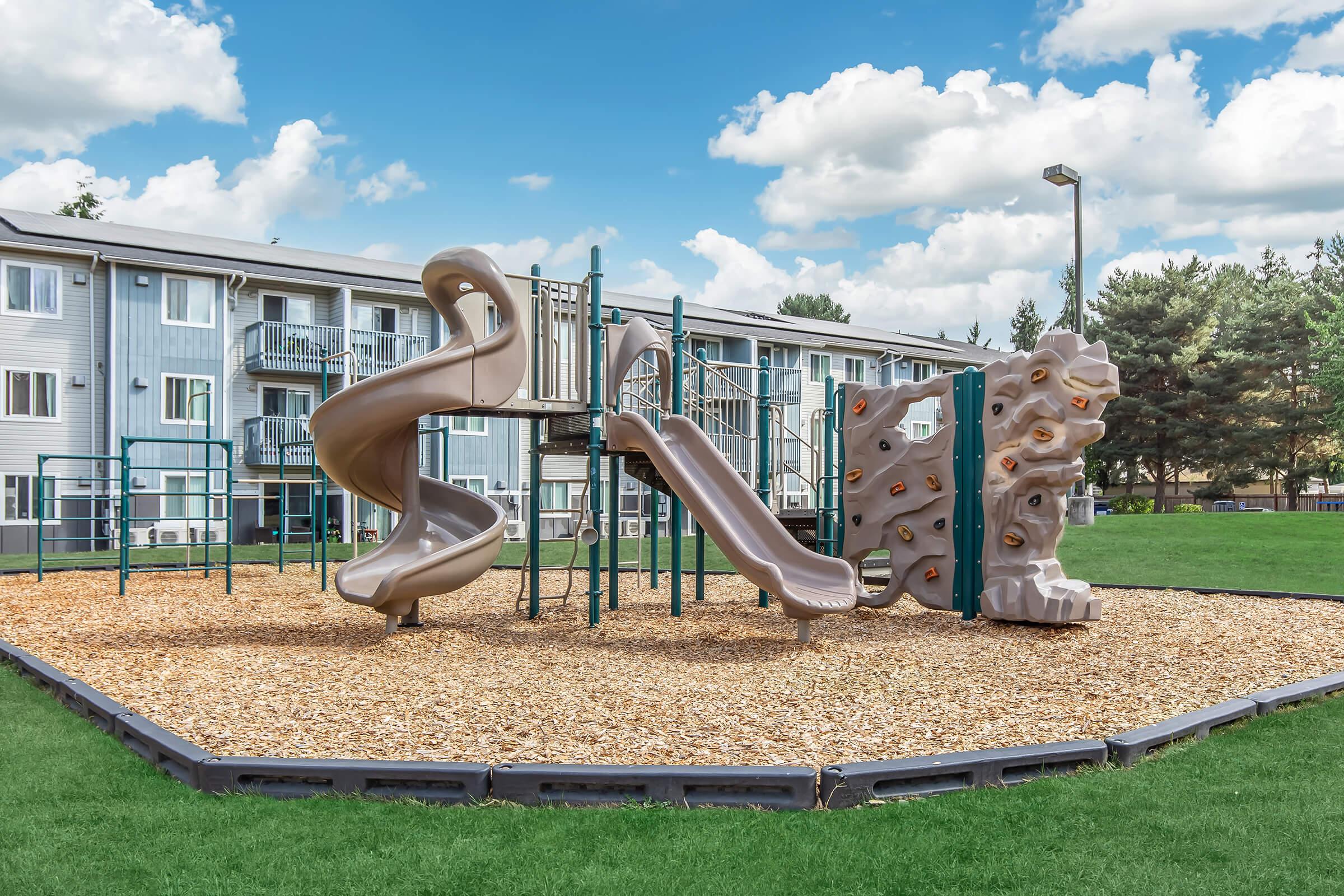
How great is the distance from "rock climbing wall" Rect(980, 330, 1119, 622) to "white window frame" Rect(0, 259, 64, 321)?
25.3 metres

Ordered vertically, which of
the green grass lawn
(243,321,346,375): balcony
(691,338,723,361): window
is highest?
(691,338,723,361): window

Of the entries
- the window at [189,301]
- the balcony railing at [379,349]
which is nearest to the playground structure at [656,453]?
the balcony railing at [379,349]

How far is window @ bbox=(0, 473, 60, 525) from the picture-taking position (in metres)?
26.2

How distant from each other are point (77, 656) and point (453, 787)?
5.78 m

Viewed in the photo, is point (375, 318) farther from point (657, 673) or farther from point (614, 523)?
point (657, 673)

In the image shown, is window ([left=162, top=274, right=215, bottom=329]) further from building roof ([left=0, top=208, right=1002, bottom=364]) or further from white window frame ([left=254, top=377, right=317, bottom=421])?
white window frame ([left=254, top=377, right=317, bottom=421])

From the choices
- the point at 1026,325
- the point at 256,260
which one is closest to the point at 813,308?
the point at 1026,325

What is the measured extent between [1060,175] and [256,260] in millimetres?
22424

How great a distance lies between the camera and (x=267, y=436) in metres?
29.0

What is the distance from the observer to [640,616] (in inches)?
457

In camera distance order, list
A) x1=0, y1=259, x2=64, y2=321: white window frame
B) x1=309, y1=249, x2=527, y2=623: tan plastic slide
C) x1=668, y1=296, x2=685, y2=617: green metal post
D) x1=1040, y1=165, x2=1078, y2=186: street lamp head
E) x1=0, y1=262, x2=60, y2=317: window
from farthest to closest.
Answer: x1=0, y1=262, x2=60, y2=317: window, x1=0, y1=259, x2=64, y2=321: white window frame, x1=1040, y1=165, x2=1078, y2=186: street lamp head, x1=668, y1=296, x2=685, y2=617: green metal post, x1=309, y1=249, x2=527, y2=623: tan plastic slide

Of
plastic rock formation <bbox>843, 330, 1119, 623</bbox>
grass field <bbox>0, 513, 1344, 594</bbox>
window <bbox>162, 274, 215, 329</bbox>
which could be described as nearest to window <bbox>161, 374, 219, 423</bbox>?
window <bbox>162, 274, 215, 329</bbox>

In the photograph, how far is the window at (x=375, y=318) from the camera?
3077cm

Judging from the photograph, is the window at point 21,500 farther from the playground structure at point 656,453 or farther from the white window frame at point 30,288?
the playground structure at point 656,453
